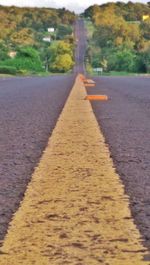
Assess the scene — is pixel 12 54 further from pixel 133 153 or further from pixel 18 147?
pixel 133 153

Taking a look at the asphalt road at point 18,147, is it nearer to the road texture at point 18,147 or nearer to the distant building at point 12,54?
the road texture at point 18,147

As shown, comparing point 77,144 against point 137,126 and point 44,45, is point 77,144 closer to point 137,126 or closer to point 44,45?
point 137,126

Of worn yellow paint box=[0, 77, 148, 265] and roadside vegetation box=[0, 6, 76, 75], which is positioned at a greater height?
worn yellow paint box=[0, 77, 148, 265]

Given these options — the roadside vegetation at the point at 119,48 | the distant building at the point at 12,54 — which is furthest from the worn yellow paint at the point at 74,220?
the distant building at the point at 12,54

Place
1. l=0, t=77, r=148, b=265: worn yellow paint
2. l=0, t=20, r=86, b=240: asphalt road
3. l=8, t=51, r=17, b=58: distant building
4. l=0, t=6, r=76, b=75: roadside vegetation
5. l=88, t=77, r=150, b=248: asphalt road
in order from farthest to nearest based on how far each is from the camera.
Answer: l=8, t=51, r=17, b=58: distant building, l=0, t=6, r=76, b=75: roadside vegetation, l=0, t=20, r=86, b=240: asphalt road, l=88, t=77, r=150, b=248: asphalt road, l=0, t=77, r=148, b=265: worn yellow paint

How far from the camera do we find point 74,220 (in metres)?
2.92

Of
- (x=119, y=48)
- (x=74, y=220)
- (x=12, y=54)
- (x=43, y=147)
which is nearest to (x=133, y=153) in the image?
(x=43, y=147)

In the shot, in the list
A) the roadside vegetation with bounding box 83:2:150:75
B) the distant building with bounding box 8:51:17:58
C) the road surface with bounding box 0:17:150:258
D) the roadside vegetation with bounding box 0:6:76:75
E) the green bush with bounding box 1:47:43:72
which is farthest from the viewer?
the distant building with bounding box 8:51:17:58

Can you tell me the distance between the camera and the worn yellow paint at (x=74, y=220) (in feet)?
7.77

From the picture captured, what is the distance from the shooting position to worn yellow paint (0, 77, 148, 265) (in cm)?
237

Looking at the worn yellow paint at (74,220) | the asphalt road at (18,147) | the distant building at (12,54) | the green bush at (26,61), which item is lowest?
the green bush at (26,61)

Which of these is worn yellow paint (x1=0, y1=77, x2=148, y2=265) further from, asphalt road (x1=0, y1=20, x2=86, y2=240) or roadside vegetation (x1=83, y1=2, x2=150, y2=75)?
roadside vegetation (x1=83, y1=2, x2=150, y2=75)

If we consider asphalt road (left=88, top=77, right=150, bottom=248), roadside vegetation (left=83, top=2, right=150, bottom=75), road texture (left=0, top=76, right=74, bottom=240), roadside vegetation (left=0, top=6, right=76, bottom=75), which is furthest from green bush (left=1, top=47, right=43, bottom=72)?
asphalt road (left=88, top=77, right=150, bottom=248)

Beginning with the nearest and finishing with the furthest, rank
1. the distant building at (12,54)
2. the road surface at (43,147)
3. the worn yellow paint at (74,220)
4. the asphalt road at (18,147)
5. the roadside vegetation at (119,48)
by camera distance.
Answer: the worn yellow paint at (74,220) → the road surface at (43,147) → the asphalt road at (18,147) → the roadside vegetation at (119,48) → the distant building at (12,54)
